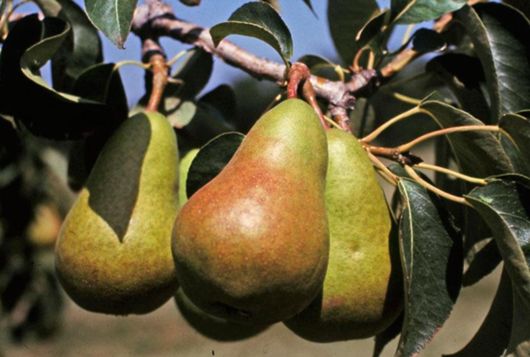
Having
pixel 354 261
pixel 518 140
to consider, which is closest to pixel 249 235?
pixel 354 261

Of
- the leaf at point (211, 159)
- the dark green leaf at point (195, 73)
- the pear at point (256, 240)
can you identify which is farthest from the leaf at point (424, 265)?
the dark green leaf at point (195, 73)

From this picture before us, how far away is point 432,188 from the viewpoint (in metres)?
1.15

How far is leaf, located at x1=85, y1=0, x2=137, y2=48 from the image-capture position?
42.3 inches

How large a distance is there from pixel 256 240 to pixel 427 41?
1.99 feet

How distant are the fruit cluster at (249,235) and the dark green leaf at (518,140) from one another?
187 mm

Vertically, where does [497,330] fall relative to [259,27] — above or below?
below

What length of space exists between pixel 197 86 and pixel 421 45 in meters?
0.39

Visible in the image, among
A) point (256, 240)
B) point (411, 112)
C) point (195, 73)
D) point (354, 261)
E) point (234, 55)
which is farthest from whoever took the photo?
point (195, 73)

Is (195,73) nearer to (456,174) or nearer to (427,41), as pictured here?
(427,41)

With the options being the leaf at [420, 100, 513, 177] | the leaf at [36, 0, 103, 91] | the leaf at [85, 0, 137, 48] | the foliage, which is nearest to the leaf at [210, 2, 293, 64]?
the foliage

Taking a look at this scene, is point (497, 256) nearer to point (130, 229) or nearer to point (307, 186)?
point (307, 186)

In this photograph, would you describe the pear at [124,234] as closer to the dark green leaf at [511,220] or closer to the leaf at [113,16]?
the leaf at [113,16]

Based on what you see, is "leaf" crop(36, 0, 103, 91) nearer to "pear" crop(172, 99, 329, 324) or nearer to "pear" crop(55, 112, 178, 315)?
"pear" crop(55, 112, 178, 315)

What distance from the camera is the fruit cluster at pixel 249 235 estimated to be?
36.2 inches
